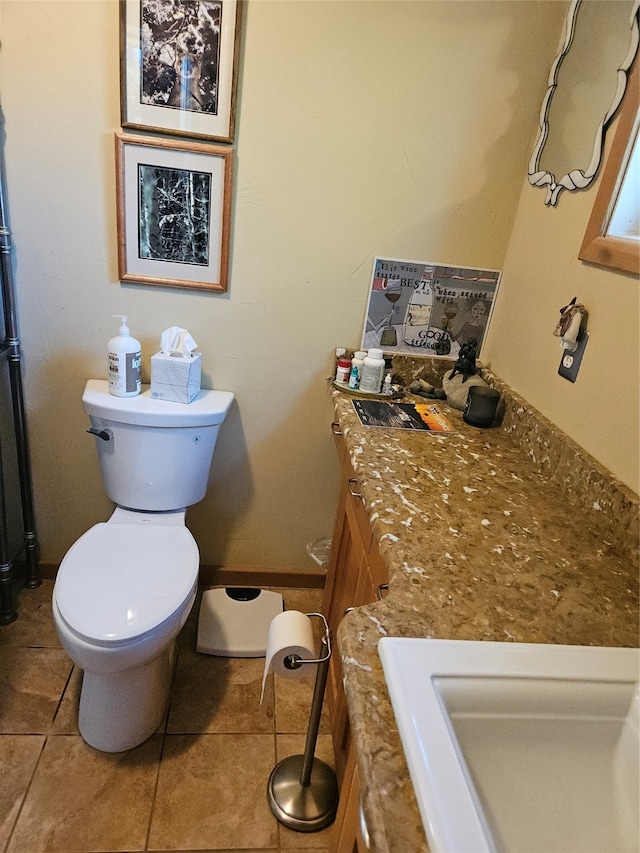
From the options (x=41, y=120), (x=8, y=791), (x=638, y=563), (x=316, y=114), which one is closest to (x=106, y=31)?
(x=41, y=120)

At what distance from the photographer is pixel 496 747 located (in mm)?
676

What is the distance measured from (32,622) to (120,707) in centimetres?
60

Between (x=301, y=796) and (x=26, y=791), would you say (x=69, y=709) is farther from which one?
(x=301, y=796)

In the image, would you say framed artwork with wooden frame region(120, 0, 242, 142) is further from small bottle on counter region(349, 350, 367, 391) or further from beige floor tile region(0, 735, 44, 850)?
beige floor tile region(0, 735, 44, 850)

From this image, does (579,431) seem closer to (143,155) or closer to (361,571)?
(361,571)

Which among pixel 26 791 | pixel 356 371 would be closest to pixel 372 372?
pixel 356 371

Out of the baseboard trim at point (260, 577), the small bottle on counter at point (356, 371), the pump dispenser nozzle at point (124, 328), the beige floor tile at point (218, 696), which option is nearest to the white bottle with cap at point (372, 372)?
the small bottle on counter at point (356, 371)

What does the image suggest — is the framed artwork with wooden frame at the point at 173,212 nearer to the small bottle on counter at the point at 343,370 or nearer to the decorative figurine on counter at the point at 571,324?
the small bottle on counter at the point at 343,370

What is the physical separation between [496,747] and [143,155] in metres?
1.58

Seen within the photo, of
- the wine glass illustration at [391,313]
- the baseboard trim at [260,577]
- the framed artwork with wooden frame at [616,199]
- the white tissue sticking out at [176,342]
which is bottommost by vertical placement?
the baseboard trim at [260,577]

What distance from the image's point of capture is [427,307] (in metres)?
1.72

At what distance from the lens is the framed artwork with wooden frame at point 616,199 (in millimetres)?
1104

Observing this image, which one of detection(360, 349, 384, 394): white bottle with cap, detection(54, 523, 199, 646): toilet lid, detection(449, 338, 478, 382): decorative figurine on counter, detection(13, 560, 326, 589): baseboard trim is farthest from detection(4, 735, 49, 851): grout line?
detection(449, 338, 478, 382): decorative figurine on counter

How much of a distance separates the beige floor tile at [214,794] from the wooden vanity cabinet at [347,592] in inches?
8.6
